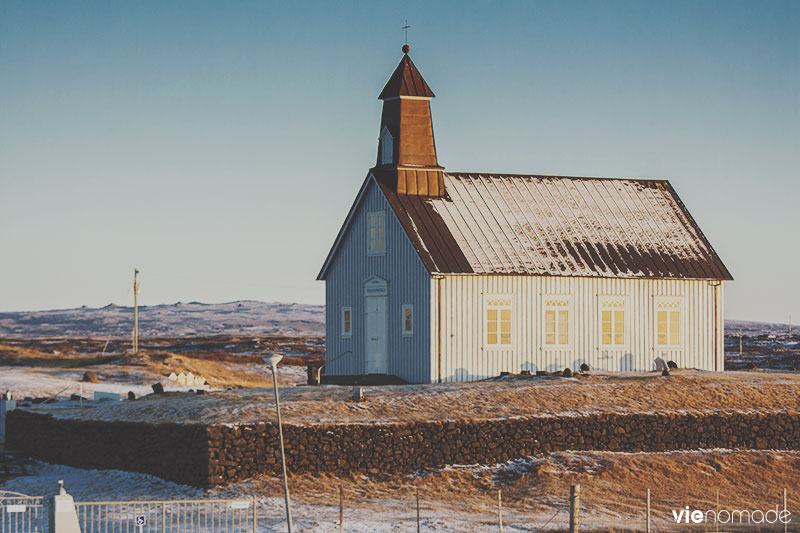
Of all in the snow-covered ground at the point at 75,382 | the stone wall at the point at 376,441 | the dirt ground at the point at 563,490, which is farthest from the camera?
the snow-covered ground at the point at 75,382

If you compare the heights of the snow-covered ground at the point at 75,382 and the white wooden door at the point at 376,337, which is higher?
the white wooden door at the point at 376,337

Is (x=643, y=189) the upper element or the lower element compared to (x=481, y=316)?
upper

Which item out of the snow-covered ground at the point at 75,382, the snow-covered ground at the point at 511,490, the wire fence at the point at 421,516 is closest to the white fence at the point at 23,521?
the wire fence at the point at 421,516

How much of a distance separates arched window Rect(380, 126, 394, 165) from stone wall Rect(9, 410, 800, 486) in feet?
40.5

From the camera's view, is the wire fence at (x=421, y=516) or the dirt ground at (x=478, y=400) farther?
the dirt ground at (x=478, y=400)

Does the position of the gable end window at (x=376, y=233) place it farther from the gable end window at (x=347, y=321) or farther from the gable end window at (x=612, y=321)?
the gable end window at (x=612, y=321)

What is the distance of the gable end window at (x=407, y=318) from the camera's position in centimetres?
3534

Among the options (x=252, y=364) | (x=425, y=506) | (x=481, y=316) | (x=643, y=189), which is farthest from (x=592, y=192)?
(x=252, y=364)

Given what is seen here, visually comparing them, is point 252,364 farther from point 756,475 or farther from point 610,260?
point 756,475

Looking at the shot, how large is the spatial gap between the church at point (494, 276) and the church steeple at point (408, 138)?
44 millimetres

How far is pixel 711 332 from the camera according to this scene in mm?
39062

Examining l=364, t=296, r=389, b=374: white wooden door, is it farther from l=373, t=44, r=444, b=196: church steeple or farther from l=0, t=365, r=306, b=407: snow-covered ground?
l=0, t=365, r=306, b=407: snow-covered ground

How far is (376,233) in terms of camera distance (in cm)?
3725

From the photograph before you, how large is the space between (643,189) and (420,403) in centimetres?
1615
